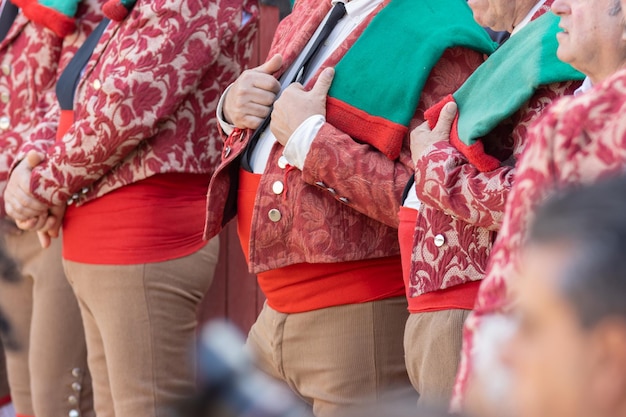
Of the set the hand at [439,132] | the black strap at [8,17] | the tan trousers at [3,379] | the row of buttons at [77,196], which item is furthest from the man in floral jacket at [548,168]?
the tan trousers at [3,379]

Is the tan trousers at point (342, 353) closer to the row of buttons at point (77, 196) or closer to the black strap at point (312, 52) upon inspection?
the black strap at point (312, 52)

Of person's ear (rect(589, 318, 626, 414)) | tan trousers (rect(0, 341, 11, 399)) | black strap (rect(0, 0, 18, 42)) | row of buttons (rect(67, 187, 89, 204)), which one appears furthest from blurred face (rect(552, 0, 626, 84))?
tan trousers (rect(0, 341, 11, 399))

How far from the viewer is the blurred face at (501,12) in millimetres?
1829

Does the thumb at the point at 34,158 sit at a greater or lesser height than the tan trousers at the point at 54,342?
greater

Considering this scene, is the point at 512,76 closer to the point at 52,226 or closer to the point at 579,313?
the point at 579,313

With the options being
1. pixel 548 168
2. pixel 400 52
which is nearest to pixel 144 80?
pixel 400 52

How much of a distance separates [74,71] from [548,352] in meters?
2.08

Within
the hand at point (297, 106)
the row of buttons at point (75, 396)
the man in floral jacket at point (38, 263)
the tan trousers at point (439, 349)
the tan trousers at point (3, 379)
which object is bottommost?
the tan trousers at point (3, 379)

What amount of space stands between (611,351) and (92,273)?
6.27 ft

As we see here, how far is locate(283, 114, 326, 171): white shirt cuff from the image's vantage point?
200 centimetres

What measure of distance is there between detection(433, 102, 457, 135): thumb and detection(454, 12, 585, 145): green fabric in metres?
0.01

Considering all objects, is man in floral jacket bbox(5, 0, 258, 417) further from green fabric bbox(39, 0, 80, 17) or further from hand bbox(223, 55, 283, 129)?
hand bbox(223, 55, 283, 129)

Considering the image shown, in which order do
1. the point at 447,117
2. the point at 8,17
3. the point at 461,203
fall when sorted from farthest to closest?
the point at 8,17 → the point at 447,117 → the point at 461,203

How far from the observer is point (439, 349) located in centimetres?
172
